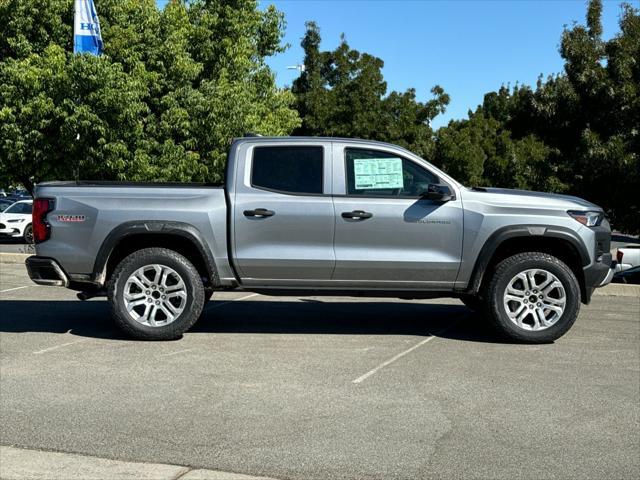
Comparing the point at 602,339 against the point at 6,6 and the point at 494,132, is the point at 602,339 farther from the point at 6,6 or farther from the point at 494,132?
the point at 494,132

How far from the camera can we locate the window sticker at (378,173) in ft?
26.3

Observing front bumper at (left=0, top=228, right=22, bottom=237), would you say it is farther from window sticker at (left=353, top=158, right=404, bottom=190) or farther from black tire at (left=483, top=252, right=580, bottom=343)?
black tire at (left=483, top=252, right=580, bottom=343)

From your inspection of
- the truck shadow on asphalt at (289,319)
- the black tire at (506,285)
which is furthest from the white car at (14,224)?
the black tire at (506,285)

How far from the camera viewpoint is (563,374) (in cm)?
678

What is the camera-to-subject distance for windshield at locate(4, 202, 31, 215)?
88.2 feet

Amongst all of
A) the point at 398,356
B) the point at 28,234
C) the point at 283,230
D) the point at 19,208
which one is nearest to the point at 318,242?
the point at 283,230

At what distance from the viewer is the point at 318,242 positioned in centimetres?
791

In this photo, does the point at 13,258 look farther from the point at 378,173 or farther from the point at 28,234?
the point at 28,234

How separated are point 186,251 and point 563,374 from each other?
3.73 meters

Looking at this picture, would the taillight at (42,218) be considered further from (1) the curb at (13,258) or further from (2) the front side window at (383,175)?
(1) the curb at (13,258)

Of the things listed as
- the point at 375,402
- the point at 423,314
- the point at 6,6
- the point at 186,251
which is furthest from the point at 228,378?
the point at 6,6

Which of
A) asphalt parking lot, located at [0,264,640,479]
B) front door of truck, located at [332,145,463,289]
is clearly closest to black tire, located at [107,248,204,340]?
asphalt parking lot, located at [0,264,640,479]

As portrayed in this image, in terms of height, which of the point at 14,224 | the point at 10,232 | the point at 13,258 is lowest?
the point at 10,232

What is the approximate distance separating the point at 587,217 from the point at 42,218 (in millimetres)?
5183
